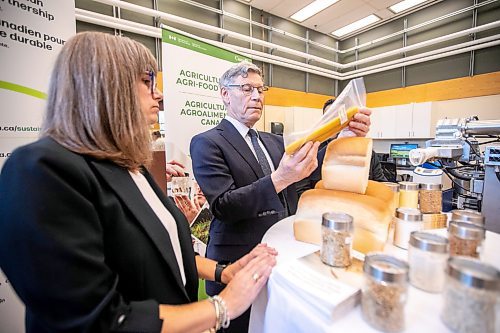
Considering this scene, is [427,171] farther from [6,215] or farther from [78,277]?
[6,215]

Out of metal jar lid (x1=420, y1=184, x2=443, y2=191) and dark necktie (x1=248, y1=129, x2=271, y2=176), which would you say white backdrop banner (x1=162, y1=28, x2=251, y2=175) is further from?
metal jar lid (x1=420, y1=184, x2=443, y2=191)

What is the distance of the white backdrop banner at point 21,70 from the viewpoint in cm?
142

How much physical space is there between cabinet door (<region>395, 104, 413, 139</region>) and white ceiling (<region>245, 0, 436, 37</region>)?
1940 mm

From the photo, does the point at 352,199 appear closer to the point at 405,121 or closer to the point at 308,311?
the point at 308,311

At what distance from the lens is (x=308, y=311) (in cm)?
52

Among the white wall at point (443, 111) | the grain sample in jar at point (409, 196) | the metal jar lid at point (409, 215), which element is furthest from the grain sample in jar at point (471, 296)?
the white wall at point (443, 111)

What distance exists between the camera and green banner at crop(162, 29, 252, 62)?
2193 mm

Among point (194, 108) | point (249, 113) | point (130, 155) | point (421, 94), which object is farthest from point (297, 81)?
point (130, 155)

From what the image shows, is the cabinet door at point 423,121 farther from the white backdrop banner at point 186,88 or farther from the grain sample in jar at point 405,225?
the grain sample in jar at point 405,225

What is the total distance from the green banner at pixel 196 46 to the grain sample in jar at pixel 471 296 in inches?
93.9

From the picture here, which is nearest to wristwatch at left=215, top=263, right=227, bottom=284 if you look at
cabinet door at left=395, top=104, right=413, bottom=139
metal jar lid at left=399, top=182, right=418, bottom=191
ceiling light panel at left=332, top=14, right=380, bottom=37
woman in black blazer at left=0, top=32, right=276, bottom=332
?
woman in black blazer at left=0, top=32, right=276, bottom=332

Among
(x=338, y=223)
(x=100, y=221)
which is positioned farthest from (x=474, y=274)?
(x=100, y=221)

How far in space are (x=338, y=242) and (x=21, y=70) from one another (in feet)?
6.25

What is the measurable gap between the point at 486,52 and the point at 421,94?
111 centimetres
